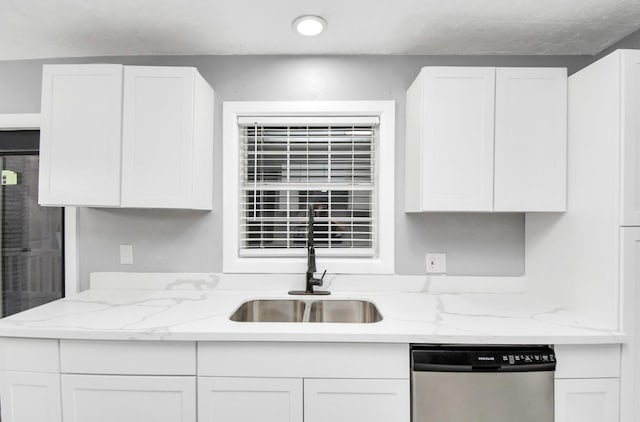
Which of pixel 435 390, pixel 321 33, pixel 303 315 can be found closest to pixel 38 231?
pixel 303 315

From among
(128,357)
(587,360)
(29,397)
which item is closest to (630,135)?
(587,360)

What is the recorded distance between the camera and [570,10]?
167 cm

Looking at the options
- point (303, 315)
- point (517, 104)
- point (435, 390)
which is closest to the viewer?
point (435, 390)

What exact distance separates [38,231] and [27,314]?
2.66ft

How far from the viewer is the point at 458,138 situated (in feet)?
5.88

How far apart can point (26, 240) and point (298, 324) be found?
1950 millimetres

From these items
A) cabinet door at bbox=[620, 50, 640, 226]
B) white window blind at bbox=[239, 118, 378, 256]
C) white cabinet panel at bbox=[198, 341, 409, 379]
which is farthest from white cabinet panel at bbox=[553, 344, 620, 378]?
white window blind at bbox=[239, 118, 378, 256]

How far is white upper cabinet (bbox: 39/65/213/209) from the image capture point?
1.77 metres

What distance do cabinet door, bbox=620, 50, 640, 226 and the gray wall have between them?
0.67 meters

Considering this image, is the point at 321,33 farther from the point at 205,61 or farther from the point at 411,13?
the point at 205,61

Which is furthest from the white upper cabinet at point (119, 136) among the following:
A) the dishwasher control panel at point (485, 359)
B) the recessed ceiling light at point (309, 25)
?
the dishwasher control panel at point (485, 359)

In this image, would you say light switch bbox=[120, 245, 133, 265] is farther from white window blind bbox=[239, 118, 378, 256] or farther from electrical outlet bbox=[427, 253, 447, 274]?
electrical outlet bbox=[427, 253, 447, 274]

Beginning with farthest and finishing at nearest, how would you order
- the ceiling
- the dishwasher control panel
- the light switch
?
the light switch < the ceiling < the dishwasher control panel

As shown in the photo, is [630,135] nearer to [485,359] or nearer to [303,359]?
[485,359]
